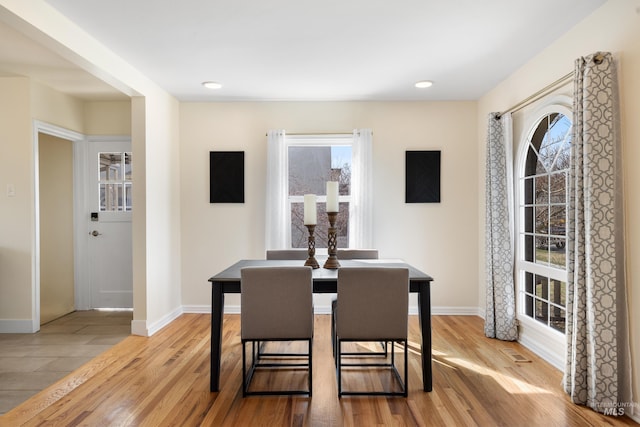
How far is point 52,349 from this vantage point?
329 centimetres

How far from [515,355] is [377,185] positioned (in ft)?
7.15

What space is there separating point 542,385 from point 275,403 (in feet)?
5.92

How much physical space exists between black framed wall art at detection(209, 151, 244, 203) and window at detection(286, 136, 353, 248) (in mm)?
566

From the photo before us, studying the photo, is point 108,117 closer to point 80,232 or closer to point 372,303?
point 80,232

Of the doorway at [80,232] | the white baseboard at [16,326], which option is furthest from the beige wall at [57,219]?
the white baseboard at [16,326]

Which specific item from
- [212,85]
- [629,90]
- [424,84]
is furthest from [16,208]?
[629,90]

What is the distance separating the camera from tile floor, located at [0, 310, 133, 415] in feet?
8.54

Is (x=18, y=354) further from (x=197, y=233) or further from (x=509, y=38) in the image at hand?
(x=509, y=38)

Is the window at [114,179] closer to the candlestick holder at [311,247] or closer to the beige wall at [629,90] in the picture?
the candlestick holder at [311,247]

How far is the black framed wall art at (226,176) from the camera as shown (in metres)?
4.43

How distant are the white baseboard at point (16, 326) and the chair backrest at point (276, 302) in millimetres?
2706

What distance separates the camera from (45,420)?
2.16 m

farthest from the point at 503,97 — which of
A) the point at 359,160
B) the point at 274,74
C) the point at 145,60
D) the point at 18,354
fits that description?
the point at 18,354
